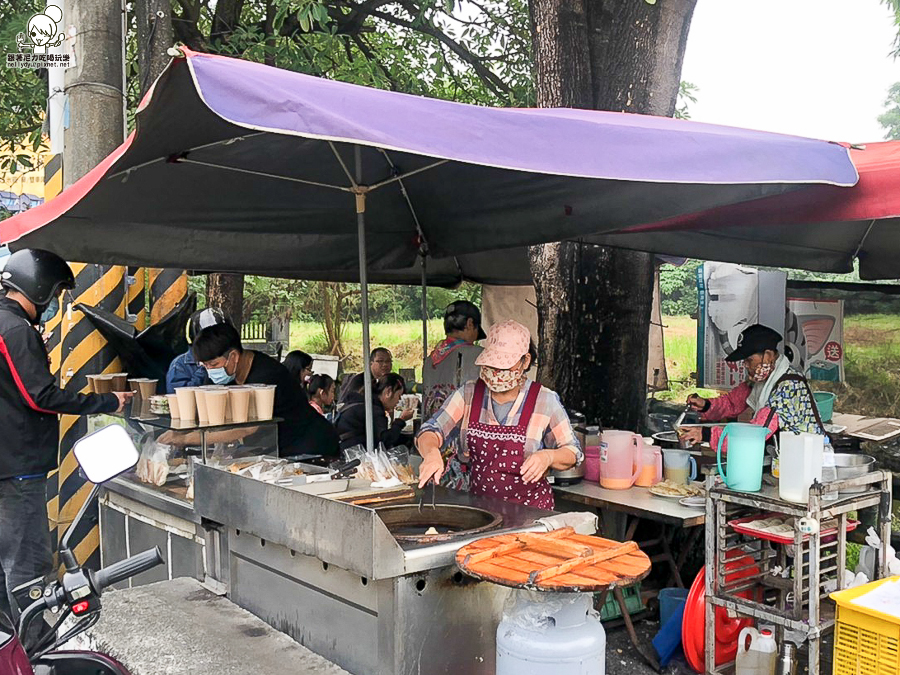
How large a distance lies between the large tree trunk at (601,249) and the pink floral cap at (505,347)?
2300 millimetres

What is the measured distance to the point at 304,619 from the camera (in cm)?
267

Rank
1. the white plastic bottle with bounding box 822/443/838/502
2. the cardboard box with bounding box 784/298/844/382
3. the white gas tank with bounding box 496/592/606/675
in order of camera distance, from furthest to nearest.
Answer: the cardboard box with bounding box 784/298/844/382 < the white plastic bottle with bounding box 822/443/838/502 < the white gas tank with bounding box 496/592/606/675

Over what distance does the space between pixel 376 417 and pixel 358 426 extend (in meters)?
0.24

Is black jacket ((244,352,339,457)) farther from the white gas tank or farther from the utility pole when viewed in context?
the white gas tank

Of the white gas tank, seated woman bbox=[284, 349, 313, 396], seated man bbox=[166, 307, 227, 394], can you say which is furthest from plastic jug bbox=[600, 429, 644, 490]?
seated woman bbox=[284, 349, 313, 396]

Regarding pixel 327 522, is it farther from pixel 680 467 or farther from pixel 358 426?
pixel 358 426

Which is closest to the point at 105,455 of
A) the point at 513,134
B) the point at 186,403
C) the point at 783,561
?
the point at 513,134

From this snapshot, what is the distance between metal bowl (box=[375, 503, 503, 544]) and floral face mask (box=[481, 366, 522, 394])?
59 centimetres

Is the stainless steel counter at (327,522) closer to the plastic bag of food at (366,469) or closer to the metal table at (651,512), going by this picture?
the plastic bag of food at (366,469)

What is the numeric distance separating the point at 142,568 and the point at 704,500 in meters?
2.79

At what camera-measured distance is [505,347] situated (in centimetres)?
326

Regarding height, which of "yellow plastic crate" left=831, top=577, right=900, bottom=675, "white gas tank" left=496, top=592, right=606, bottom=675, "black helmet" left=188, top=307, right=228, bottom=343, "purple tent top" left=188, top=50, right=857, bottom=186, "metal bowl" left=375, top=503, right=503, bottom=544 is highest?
"purple tent top" left=188, top=50, right=857, bottom=186

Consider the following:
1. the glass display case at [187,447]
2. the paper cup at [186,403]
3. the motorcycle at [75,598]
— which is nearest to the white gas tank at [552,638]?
the motorcycle at [75,598]

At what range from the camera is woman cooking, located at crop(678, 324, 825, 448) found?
14.4 feet
